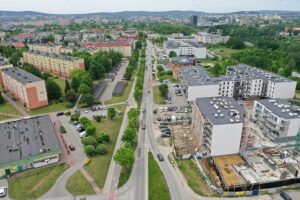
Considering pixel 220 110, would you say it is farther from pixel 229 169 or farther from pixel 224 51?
pixel 224 51

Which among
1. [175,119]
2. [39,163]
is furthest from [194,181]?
[39,163]

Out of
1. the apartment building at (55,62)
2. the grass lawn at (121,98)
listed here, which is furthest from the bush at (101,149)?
the apartment building at (55,62)

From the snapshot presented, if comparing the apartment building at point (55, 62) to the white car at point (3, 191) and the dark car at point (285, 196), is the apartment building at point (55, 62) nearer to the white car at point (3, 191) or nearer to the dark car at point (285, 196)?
the white car at point (3, 191)

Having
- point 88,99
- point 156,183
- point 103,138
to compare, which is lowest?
point 156,183

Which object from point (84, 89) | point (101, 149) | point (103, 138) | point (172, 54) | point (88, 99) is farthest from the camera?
point (172, 54)

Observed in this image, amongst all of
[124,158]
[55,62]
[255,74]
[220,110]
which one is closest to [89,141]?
[124,158]

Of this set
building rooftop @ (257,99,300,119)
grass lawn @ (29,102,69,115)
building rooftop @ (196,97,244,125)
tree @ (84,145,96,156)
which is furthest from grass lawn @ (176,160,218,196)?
grass lawn @ (29,102,69,115)

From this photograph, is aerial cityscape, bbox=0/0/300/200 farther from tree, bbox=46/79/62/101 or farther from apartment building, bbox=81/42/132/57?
apartment building, bbox=81/42/132/57
